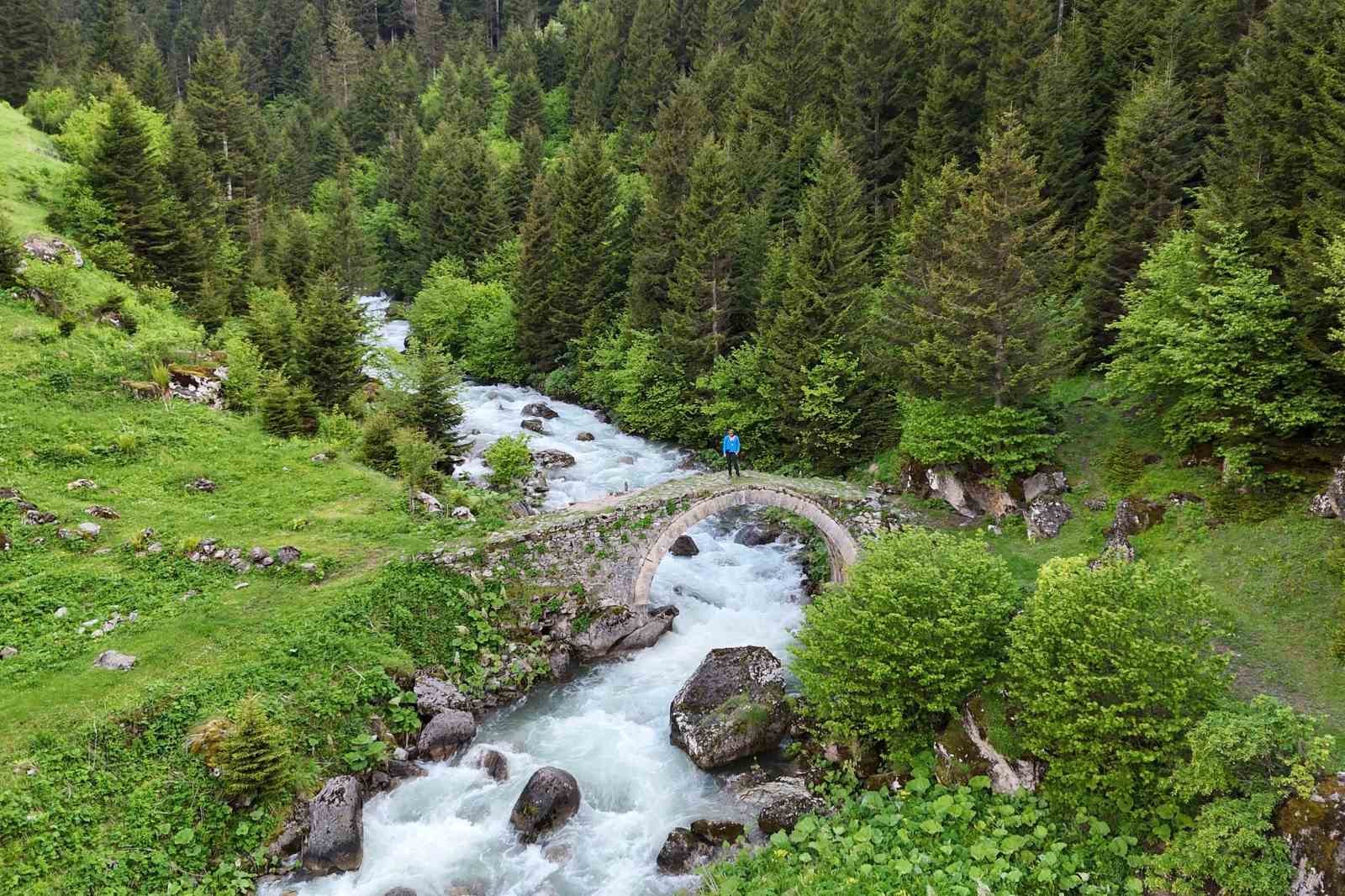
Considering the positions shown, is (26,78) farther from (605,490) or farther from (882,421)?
(882,421)

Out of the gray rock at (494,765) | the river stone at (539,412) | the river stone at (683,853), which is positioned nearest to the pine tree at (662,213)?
the river stone at (539,412)

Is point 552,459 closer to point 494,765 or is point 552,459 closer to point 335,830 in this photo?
point 494,765

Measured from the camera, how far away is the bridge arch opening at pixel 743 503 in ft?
74.1

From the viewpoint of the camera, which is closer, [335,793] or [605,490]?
[335,793]

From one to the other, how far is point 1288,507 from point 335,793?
74.1ft

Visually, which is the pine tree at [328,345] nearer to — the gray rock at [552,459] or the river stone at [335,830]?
the gray rock at [552,459]

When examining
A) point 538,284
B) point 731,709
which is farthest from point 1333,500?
point 538,284

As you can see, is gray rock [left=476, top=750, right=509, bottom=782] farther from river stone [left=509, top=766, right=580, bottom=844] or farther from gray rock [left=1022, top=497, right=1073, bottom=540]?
gray rock [left=1022, top=497, right=1073, bottom=540]

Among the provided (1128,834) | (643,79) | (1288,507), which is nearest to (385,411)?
(1128,834)

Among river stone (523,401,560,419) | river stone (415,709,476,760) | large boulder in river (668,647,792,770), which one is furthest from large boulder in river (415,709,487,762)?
river stone (523,401,560,419)

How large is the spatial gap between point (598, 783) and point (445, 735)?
3.80 meters

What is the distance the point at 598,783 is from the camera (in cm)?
1761

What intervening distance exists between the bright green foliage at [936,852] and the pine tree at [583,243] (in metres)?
32.3

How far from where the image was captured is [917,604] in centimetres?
1539
